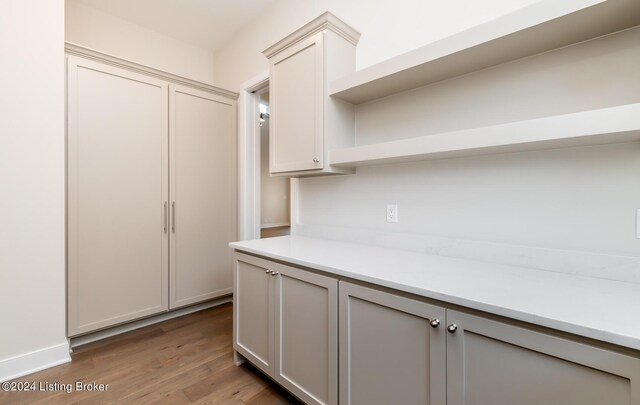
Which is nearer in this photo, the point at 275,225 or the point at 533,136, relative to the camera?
the point at 533,136

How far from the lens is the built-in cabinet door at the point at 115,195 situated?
2.21 meters

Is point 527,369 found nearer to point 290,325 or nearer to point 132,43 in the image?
point 290,325

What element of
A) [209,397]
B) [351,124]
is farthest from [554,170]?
[209,397]

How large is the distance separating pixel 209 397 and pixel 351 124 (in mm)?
1902

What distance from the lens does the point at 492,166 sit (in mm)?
1434

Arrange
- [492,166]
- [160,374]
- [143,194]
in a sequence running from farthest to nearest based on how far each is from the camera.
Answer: [143,194], [160,374], [492,166]

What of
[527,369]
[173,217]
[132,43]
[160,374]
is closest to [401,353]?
[527,369]

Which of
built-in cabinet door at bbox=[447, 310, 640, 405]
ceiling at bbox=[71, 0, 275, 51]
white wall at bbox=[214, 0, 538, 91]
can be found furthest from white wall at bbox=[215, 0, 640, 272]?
ceiling at bbox=[71, 0, 275, 51]

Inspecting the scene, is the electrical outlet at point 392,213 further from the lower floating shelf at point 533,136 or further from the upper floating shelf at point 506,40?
the upper floating shelf at point 506,40

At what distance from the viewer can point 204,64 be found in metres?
3.62

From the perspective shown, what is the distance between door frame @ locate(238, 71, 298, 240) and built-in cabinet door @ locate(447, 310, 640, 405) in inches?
95.8

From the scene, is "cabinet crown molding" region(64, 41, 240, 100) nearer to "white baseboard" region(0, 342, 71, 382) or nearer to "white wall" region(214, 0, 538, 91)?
"white wall" region(214, 0, 538, 91)

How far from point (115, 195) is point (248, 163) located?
1215mm

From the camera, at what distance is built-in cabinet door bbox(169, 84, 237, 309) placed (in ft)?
8.97
